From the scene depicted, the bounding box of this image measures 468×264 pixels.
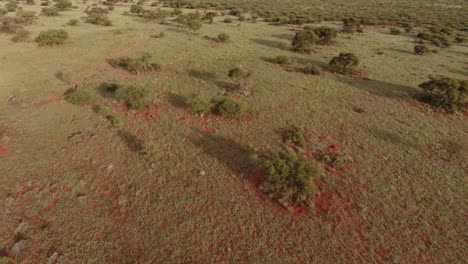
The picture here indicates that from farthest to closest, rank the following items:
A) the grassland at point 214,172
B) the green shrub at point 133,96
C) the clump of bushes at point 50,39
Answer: the clump of bushes at point 50,39, the green shrub at point 133,96, the grassland at point 214,172

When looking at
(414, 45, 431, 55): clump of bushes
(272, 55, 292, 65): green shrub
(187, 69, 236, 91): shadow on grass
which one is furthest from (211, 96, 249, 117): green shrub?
(414, 45, 431, 55): clump of bushes

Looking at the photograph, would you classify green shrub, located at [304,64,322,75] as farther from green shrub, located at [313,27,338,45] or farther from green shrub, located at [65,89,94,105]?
green shrub, located at [65,89,94,105]

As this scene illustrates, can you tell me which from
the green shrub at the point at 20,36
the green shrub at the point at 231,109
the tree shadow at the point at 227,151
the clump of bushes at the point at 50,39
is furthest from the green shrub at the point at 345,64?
the green shrub at the point at 20,36

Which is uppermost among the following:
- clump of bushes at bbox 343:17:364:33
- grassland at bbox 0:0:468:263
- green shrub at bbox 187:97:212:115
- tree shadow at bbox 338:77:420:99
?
clump of bushes at bbox 343:17:364:33

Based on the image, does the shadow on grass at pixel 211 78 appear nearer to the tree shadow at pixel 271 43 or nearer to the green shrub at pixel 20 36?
the tree shadow at pixel 271 43

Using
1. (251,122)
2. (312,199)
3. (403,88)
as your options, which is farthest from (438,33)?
(312,199)
